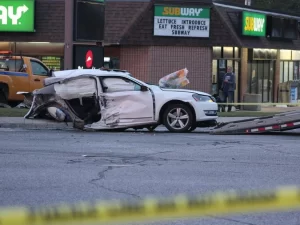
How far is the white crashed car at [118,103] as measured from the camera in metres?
15.8

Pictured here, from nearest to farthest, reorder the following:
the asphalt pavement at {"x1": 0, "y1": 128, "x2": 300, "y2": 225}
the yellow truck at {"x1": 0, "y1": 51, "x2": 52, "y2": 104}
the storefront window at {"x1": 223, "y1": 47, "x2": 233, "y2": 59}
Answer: the asphalt pavement at {"x1": 0, "y1": 128, "x2": 300, "y2": 225}
the yellow truck at {"x1": 0, "y1": 51, "x2": 52, "y2": 104}
the storefront window at {"x1": 223, "y1": 47, "x2": 233, "y2": 59}

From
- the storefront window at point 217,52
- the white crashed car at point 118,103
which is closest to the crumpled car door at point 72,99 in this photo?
the white crashed car at point 118,103

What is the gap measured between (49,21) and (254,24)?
29.7ft

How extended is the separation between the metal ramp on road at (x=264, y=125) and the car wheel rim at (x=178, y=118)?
2.24 ft

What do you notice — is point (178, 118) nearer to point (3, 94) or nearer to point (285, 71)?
point (3, 94)

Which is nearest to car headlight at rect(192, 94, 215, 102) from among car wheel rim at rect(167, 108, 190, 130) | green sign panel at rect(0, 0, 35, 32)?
car wheel rim at rect(167, 108, 190, 130)

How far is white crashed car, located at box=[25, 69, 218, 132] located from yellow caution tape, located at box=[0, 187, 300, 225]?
1235 cm

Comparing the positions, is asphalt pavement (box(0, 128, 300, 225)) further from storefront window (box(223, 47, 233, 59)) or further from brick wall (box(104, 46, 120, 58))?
storefront window (box(223, 47, 233, 59))

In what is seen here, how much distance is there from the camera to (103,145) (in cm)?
1297

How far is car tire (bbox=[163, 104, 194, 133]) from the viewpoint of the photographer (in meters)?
16.0

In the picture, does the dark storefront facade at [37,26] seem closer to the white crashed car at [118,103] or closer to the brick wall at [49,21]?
the brick wall at [49,21]

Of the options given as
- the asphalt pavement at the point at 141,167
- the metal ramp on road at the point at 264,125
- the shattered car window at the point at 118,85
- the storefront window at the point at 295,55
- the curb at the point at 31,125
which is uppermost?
the storefront window at the point at 295,55

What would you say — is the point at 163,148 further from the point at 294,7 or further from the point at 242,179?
the point at 294,7

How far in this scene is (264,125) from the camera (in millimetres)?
15531
